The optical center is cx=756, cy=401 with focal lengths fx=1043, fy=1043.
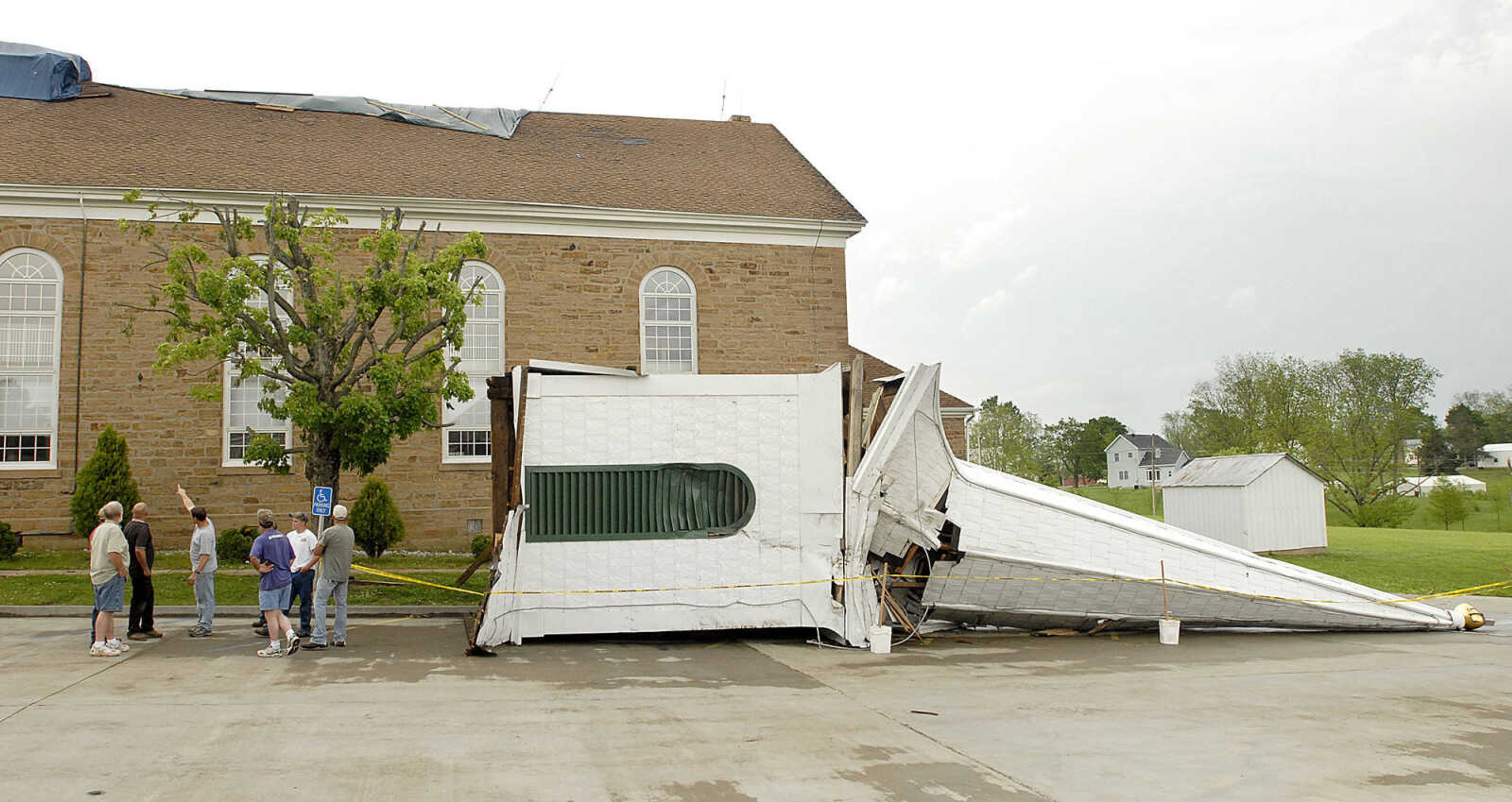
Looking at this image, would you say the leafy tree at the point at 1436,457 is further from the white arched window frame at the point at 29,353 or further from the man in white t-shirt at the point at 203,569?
the man in white t-shirt at the point at 203,569

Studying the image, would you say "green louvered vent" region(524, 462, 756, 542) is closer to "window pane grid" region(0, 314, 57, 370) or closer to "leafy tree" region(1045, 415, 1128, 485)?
"window pane grid" region(0, 314, 57, 370)

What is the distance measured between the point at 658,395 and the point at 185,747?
6.13 metres

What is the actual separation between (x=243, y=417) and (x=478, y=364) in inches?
197

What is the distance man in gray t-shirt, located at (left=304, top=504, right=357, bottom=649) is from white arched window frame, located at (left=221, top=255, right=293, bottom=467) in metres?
11.8

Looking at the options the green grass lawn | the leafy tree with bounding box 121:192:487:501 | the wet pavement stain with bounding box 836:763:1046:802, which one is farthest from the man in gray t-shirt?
the green grass lawn

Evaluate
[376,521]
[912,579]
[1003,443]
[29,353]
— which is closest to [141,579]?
[912,579]

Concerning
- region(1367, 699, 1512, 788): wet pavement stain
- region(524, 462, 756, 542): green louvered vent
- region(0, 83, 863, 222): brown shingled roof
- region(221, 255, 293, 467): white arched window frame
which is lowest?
region(1367, 699, 1512, 788): wet pavement stain

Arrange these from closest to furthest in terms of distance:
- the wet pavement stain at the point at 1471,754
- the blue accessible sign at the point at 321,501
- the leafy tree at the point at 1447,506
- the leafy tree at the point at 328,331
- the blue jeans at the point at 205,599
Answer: the wet pavement stain at the point at 1471,754, the blue jeans at the point at 205,599, the blue accessible sign at the point at 321,501, the leafy tree at the point at 328,331, the leafy tree at the point at 1447,506

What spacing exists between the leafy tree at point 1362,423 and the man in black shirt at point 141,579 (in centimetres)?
4806

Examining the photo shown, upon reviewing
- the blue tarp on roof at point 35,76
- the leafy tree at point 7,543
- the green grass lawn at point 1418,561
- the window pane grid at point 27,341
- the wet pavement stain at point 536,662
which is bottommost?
the green grass lawn at point 1418,561

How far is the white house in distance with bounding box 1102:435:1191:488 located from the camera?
95500mm

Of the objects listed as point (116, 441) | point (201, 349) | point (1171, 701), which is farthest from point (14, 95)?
point (1171, 701)

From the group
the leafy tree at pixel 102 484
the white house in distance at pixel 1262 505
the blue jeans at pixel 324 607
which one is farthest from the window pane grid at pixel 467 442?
the white house in distance at pixel 1262 505

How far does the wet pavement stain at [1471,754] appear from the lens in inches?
238
